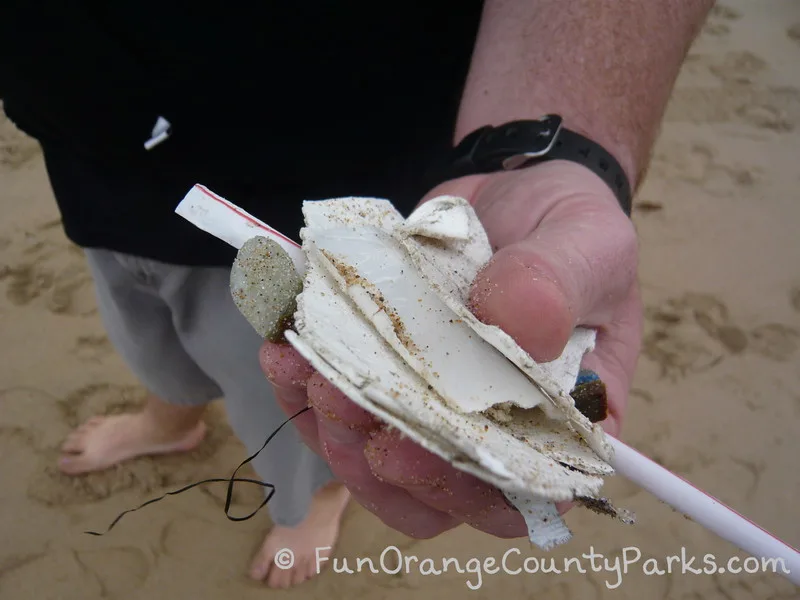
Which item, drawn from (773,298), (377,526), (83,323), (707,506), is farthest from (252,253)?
(773,298)

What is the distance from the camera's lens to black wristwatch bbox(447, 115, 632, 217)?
0.80m

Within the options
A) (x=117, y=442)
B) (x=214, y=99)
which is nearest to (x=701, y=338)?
(x=214, y=99)

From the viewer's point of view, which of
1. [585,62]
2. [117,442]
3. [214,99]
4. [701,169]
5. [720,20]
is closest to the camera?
[214,99]

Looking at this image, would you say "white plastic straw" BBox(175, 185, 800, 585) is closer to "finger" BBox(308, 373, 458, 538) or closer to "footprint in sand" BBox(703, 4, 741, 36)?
"finger" BBox(308, 373, 458, 538)

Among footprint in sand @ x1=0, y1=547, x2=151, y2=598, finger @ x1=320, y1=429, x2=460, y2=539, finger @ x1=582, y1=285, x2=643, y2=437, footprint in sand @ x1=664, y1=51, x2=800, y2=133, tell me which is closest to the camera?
finger @ x1=320, y1=429, x2=460, y2=539

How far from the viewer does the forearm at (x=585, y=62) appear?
897 mm

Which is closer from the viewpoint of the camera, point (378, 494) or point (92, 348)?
point (378, 494)

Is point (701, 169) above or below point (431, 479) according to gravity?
below

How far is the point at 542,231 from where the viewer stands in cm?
64

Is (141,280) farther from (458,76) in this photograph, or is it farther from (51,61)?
(458,76)

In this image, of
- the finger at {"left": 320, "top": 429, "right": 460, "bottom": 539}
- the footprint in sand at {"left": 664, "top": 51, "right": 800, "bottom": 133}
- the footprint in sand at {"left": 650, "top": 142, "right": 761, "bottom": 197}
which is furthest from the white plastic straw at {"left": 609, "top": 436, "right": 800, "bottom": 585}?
the footprint in sand at {"left": 664, "top": 51, "right": 800, "bottom": 133}

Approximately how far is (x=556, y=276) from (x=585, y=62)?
1.73ft

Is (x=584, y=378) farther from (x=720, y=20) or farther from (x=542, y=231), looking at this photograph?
Result: (x=720, y=20)

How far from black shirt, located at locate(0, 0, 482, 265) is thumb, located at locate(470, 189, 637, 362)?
1.11ft
